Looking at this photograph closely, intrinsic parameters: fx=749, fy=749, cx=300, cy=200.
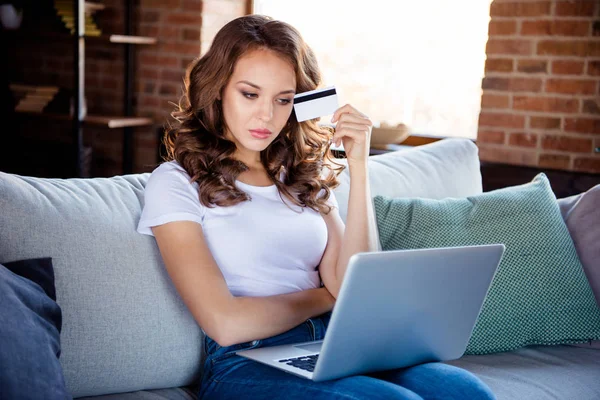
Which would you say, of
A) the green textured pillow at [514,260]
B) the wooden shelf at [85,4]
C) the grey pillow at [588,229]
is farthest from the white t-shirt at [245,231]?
the wooden shelf at [85,4]

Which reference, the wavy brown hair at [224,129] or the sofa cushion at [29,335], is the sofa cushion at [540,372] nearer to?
the wavy brown hair at [224,129]

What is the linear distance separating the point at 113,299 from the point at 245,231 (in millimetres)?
319

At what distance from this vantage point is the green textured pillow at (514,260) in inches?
77.4

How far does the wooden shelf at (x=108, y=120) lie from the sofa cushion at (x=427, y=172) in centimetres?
203

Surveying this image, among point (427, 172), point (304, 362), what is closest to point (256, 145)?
point (304, 362)

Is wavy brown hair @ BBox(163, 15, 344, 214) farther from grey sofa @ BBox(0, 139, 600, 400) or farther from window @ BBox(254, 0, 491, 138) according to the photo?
window @ BBox(254, 0, 491, 138)

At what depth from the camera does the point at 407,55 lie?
3.92 m

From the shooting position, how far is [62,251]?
1.54m

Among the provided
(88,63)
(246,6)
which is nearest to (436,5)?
(246,6)

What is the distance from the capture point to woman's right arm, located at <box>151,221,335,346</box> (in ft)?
5.00

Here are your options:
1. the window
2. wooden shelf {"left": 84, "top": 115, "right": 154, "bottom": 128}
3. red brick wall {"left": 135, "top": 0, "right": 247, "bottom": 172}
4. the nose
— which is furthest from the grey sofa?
red brick wall {"left": 135, "top": 0, "right": 247, "bottom": 172}

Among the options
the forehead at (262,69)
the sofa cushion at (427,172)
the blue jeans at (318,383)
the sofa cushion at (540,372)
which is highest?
the forehead at (262,69)

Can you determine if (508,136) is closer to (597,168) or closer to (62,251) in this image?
(597,168)

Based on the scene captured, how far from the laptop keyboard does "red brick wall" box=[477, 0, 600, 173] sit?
213 centimetres
